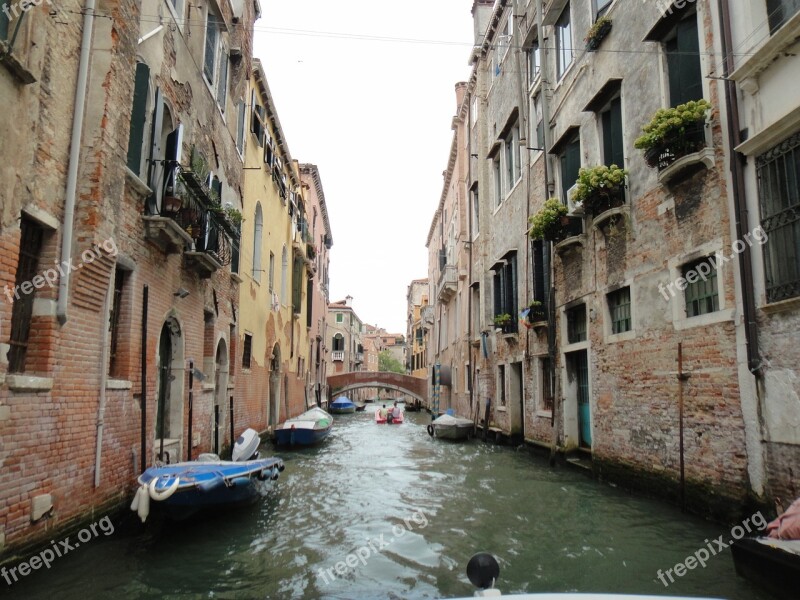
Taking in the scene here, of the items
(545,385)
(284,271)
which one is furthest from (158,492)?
(284,271)

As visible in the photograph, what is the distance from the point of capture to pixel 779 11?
566 centimetres

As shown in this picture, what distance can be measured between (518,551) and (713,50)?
19.2 feet

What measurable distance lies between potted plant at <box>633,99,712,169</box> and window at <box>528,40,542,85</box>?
677 cm

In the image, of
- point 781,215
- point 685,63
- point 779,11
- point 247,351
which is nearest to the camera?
point 781,215

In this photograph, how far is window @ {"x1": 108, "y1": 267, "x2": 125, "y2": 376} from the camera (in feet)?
22.4

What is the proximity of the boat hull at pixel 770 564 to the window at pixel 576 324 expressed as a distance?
619 cm

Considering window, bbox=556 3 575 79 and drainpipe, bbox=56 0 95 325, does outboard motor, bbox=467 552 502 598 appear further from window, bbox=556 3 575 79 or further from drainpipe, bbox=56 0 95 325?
window, bbox=556 3 575 79

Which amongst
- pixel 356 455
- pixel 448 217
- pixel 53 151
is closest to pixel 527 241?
pixel 356 455

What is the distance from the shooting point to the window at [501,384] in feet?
51.3

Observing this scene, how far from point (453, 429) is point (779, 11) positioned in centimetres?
1315

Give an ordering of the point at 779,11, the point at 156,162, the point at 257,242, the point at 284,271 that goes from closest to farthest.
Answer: the point at 779,11
the point at 156,162
the point at 257,242
the point at 284,271

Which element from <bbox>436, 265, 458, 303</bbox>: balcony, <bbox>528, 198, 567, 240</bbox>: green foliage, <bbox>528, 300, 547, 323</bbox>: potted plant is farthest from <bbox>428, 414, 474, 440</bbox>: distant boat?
<bbox>436, 265, 458, 303</bbox>: balcony

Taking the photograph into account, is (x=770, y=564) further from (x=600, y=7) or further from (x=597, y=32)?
(x=600, y=7)

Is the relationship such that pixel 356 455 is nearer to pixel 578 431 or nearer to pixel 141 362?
A: pixel 578 431
